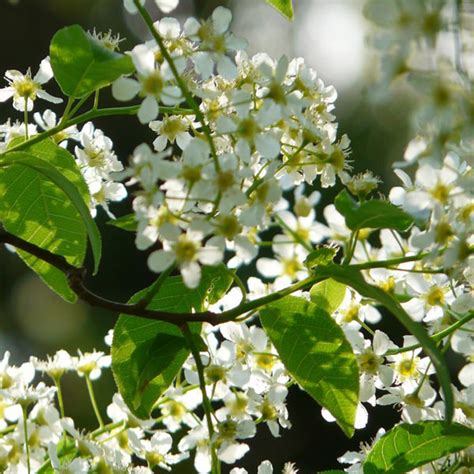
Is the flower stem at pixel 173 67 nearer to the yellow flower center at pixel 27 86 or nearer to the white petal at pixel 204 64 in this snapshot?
the white petal at pixel 204 64

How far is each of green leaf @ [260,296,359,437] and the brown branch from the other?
88mm

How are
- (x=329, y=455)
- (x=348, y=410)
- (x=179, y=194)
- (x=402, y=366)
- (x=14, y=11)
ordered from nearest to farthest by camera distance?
(x=179, y=194) < (x=348, y=410) < (x=402, y=366) < (x=329, y=455) < (x=14, y=11)

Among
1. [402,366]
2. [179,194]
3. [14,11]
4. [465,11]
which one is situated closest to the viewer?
[465,11]

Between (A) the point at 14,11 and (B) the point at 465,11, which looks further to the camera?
(A) the point at 14,11

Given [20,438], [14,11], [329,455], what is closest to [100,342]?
[329,455]

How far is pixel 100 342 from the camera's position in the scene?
465 centimetres

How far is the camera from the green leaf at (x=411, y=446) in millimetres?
944

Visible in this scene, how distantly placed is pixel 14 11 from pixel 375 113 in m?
2.18

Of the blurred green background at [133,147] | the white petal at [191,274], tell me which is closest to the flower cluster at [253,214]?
the white petal at [191,274]

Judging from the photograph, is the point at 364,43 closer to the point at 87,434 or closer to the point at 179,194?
the point at 179,194

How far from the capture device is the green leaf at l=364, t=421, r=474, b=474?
0.94 metres

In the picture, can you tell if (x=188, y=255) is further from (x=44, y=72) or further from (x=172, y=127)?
(x=44, y=72)

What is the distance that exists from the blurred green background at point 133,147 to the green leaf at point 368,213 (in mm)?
2396

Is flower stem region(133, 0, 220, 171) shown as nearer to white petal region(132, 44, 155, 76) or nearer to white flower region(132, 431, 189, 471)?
white petal region(132, 44, 155, 76)
